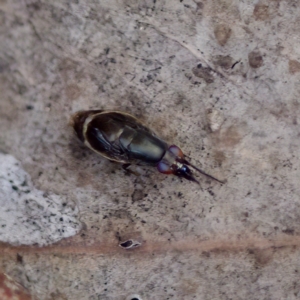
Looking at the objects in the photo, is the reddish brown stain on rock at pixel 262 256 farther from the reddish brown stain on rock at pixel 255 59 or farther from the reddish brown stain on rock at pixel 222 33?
the reddish brown stain on rock at pixel 222 33

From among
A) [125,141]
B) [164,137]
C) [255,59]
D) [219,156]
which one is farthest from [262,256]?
[255,59]

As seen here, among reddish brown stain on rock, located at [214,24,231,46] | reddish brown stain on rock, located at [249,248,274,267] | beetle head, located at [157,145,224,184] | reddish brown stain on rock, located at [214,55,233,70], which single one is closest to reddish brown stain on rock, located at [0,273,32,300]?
beetle head, located at [157,145,224,184]

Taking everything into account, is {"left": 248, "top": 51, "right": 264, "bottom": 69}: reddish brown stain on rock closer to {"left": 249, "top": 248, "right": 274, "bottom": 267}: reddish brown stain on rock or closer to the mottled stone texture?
the mottled stone texture

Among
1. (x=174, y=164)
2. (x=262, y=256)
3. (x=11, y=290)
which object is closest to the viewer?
(x=11, y=290)

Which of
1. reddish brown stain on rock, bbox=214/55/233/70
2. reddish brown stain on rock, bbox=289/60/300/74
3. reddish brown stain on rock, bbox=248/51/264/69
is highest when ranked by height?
reddish brown stain on rock, bbox=289/60/300/74

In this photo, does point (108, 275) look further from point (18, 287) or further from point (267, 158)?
point (267, 158)

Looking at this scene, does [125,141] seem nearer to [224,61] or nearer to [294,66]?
[224,61]
